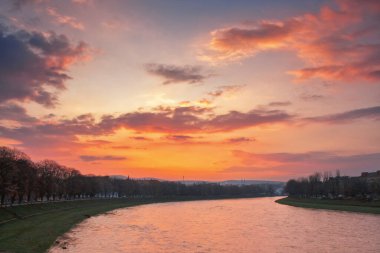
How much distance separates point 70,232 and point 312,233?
40039 millimetres

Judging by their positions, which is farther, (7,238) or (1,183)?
(1,183)

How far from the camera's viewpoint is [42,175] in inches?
4953

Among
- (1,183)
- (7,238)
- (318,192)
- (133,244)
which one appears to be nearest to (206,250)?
(133,244)

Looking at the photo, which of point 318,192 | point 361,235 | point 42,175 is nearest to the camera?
point 361,235

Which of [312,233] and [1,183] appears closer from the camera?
[312,233]

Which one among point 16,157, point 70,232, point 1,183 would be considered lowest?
point 70,232

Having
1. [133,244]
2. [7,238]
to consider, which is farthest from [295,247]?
[7,238]

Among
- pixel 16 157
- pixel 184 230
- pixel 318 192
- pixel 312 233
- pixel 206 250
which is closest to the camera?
pixel 206 250

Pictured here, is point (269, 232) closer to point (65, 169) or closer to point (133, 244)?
point (133, 244)

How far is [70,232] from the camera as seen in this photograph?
6794 cm

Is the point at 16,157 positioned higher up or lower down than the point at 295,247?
higher up

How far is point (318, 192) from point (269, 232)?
137 m

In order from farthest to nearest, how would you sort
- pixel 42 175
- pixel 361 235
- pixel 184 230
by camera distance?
pixel 42 175, pixel 184 230, pixel 361 235

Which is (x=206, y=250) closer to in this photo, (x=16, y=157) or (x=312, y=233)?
(x=312, y=233)
